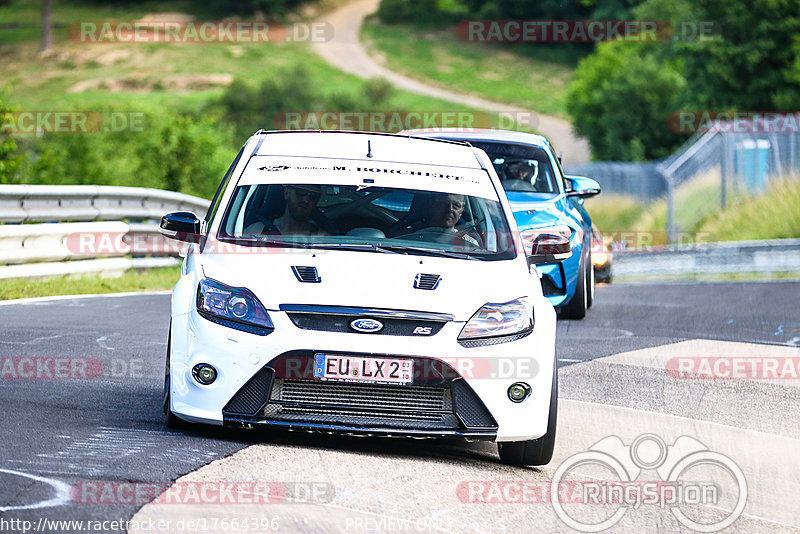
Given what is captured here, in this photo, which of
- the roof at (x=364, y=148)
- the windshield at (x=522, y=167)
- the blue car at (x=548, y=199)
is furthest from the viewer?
the windshield at (x=522, y=167)

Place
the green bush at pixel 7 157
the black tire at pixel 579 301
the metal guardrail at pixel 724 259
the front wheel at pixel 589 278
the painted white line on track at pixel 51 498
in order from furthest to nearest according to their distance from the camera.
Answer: the metal guardrail at pixel 724 259, the green bush at pixel 7 157, the front wheel at pixel 589 278, the black tire at pixel 579 301, the painted white line on track at pixel 51 498

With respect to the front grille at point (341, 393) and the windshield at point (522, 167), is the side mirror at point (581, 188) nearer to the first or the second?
the windshield at point (522, 167)

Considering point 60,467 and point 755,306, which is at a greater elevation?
point 60,467

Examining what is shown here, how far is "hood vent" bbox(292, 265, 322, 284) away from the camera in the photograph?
261 inches

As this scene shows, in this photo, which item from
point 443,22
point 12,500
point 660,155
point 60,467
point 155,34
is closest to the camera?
point 12,500

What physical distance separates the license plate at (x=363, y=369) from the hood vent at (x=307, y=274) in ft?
1.47

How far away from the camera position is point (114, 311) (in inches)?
506

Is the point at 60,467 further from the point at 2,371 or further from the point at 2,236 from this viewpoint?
the point at 2,236

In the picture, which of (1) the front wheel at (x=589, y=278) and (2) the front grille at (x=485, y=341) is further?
(1) the front wheel at (x=589, y=278)

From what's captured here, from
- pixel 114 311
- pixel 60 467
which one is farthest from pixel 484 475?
pixel 114 311

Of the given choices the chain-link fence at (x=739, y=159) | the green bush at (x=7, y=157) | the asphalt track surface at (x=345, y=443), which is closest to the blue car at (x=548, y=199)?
the asphalt track surface at (x=345, y=443)

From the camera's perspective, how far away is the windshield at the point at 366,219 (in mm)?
7457

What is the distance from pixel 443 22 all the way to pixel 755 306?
11677cm

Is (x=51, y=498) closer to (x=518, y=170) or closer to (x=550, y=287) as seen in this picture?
(x=550, y=287)
